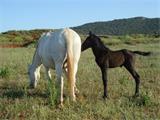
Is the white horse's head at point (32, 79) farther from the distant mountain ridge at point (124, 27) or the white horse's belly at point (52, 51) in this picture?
the distant mountain ridge at point (124, 27)

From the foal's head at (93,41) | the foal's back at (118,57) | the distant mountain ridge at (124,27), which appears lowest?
the distant mountain ridge at (124,27)

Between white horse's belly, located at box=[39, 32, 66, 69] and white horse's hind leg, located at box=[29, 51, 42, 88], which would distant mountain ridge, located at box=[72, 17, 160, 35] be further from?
white horse's belly, located at box=[39, 32, 66, 69]

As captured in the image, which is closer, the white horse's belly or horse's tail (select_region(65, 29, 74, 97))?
horse's tail (select_region(65, 29, 74, 97))

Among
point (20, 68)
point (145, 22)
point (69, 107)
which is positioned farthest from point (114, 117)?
point (145, 22)

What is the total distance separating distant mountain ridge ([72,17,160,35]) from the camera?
106 meters

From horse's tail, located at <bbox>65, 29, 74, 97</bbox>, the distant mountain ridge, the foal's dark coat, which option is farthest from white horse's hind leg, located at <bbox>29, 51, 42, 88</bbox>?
the distant mountain ridge

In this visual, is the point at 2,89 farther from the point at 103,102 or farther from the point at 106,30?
the point at 106,30

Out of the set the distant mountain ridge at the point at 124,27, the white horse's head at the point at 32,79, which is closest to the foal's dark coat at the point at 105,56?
the white horse's head at the point at 32,79

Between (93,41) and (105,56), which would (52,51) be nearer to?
(93,41)

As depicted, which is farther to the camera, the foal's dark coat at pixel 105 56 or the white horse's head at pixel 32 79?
the white horse's head at pixel 32 79

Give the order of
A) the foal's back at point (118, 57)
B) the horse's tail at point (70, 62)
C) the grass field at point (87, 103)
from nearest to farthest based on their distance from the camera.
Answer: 1. the grass field at point (87, 103)
2. the horse's tail at point (70, 62)
3. the foal's back at point (118, 57)

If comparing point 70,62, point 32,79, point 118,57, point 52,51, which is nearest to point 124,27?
point 32,79

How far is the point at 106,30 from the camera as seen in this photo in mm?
111312

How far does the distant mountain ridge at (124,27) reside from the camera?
106 meters
